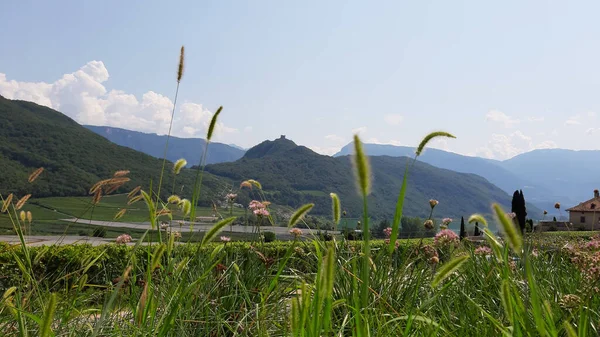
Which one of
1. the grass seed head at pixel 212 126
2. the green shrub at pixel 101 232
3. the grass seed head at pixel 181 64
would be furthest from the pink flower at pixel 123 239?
the grass seed head at pixel 212 126

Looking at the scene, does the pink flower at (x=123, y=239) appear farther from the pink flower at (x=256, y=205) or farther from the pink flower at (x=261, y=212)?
the pink flower at (x=261, y=212)

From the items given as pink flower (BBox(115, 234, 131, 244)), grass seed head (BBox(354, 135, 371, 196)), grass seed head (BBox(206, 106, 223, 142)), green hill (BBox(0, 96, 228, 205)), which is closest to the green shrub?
pink flower (BBox(115, 234, 131, 244))

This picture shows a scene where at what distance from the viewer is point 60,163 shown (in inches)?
6964

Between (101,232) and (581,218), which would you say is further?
(581,218)

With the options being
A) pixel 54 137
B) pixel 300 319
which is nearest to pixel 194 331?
pixel 300 319

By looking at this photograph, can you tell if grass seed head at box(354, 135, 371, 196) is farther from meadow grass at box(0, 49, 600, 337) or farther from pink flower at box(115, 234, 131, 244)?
pink flower at box(115, 234, 131, 244)

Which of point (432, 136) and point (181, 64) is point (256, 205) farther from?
point (432, 136)

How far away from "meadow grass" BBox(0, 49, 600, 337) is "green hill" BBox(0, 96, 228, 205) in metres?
152

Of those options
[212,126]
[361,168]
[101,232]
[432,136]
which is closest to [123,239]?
[101,232]

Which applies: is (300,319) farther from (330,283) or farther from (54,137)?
(54,137)

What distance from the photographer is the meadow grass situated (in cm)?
169

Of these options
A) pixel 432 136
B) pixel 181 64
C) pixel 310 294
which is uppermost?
pixel 181 64

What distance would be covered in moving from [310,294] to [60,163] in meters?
195

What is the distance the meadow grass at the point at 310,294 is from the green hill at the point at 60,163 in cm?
15172
